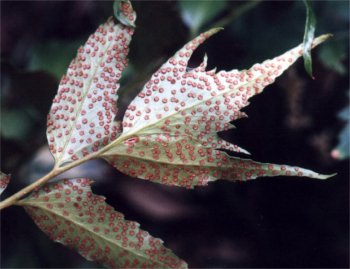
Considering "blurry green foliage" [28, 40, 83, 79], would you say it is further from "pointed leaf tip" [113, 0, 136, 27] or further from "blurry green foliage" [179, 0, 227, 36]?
"pointed leaf tip" [113, 0, 136, 27]

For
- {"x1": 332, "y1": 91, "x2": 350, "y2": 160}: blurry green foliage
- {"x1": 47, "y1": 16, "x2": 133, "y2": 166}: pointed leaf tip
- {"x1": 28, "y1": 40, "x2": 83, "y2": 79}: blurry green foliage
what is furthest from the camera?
{"x1": 28, "y1": 40, "x2": 83, "y2": 79}: blurry green foliage

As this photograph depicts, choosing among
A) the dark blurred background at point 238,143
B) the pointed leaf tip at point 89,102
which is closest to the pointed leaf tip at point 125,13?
the pointed leaf tip at point 89,102

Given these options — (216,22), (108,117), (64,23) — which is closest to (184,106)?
(108,117)

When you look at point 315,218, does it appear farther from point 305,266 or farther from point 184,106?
point 184,106

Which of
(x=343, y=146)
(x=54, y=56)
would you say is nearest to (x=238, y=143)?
(x=343, y=146)

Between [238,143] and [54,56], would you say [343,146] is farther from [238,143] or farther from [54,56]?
[54,56]

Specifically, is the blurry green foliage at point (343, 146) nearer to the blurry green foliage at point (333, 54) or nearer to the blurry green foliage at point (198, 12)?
the blurry green foliage at point (333, 54)

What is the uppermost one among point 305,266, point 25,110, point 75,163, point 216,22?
point 216,22

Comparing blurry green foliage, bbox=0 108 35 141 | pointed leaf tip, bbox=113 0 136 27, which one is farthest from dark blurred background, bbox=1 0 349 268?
pointed leaf tip, bbox=113 0 136 27
